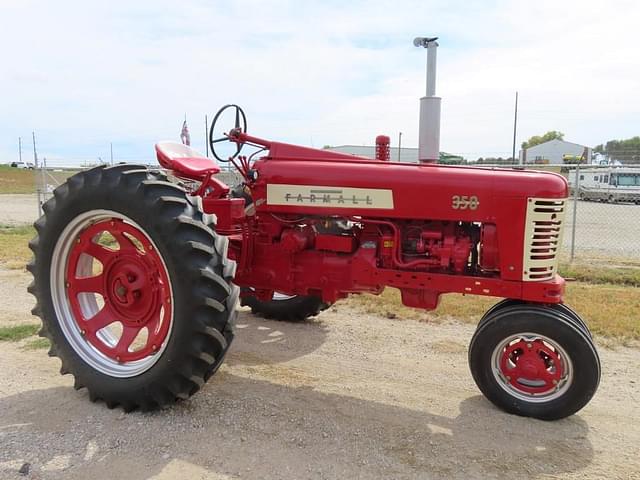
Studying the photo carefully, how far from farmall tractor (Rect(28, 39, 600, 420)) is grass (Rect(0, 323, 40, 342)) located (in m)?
1.29

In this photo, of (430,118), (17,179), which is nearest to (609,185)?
(430,118)

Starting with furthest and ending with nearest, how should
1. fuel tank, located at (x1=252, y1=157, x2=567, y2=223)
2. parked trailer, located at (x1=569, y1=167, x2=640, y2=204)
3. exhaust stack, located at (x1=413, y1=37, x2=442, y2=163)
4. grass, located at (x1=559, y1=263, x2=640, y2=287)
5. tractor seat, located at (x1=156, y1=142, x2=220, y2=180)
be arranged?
parked trailer, located at (x1=569, y1=167, x2=640, y2=204) → grass, located at (x1=559, y1=263, x2=640, y2=287) → tractor seat, located at (x1=156, y1=142, x2=220, y2=180) → exhaust stack, located at (x1=413, y1=37, x2=442, y2=163) → fuel tank, located at (x1=252, y1=157, x2=567, y2=223)

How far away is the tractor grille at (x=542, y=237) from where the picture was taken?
3381mm

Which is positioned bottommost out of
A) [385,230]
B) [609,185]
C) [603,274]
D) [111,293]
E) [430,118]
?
[603,274]

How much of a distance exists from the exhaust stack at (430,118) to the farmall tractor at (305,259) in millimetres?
12

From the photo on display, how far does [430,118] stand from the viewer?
3.81 m

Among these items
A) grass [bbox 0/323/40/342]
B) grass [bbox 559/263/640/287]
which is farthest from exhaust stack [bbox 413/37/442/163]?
grass [bbox 559/263/640/287]

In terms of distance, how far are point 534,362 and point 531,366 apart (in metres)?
0.03

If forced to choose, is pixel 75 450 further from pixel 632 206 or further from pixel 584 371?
pixel 632 206

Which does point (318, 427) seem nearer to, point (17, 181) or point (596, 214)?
point (596, 214)

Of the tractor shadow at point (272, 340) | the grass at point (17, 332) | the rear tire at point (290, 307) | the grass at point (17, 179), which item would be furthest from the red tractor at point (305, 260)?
the grass at point (17, 179)

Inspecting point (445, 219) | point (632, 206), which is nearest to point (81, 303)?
point (445, 219)

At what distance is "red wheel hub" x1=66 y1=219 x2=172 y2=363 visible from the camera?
3.44 m

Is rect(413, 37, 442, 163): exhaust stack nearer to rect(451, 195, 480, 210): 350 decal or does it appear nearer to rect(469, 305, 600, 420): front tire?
rect(451, 195, 480, 210): 350 decal
